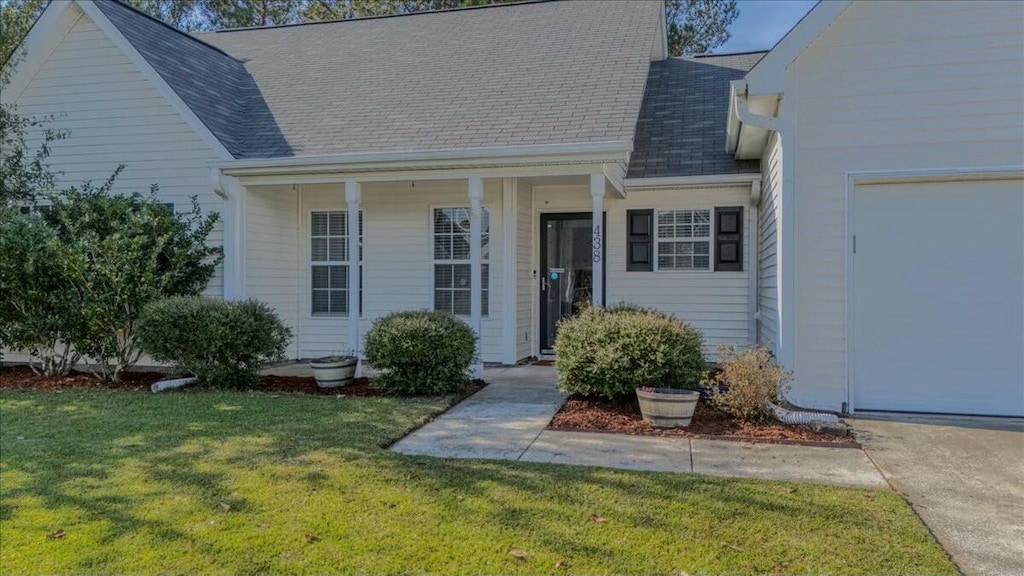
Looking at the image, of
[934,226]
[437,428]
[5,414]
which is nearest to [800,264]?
[934,226]

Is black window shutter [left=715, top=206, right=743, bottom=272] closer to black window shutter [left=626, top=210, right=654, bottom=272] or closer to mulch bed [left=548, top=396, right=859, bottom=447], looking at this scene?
black window shutter [left=626, top=210, right=654, bottom=272]

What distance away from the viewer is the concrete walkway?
4.27 meters

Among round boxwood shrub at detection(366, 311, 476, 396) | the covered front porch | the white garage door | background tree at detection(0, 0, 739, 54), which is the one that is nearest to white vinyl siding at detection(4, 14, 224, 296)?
the covered front porch

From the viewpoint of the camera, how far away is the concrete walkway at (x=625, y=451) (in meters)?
4.27

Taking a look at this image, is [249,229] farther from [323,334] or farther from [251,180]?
[323,334]

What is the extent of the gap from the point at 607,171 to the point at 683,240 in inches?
85.5

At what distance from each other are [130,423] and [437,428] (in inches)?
106

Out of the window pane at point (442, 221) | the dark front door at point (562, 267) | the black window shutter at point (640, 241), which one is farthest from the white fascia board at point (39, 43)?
the black window shutter at point (640, 241)

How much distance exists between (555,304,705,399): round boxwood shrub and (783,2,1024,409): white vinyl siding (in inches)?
45.0

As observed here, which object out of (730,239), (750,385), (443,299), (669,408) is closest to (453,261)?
(443,299)

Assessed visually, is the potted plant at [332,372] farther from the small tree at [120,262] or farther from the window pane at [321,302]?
the window pane at [321,302]

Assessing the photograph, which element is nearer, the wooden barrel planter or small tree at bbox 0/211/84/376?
the wooden barrel planter

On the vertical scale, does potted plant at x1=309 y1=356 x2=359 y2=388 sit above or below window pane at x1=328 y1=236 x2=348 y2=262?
below

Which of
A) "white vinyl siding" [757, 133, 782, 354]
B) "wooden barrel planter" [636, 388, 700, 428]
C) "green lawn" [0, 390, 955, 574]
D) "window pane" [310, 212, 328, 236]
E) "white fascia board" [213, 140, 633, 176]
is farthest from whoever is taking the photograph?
"window pane" [310, 212, 328, 236]
